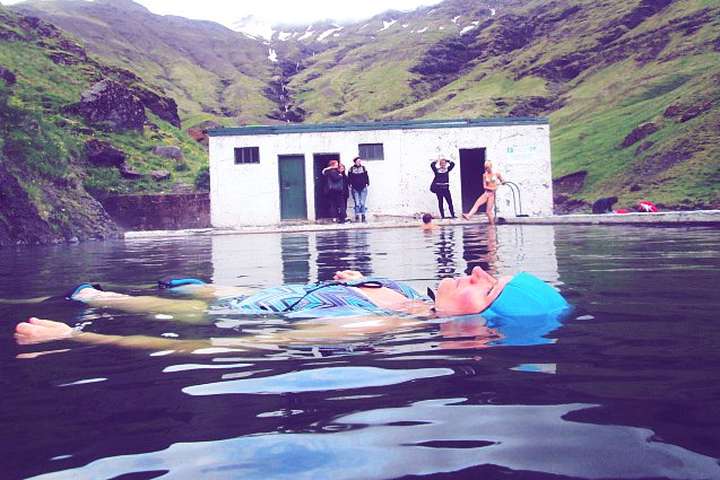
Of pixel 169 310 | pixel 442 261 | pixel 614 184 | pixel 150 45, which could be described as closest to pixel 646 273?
pixel 442 261

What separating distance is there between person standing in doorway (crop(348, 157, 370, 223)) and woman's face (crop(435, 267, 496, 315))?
16.6 meters

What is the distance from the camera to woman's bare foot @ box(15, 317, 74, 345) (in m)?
3.78

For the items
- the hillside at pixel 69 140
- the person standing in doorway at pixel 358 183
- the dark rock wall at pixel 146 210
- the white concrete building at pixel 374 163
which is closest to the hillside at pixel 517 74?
the white concrete building at pixel 374 163

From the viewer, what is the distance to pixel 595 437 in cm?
181

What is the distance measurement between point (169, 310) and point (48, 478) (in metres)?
3.11

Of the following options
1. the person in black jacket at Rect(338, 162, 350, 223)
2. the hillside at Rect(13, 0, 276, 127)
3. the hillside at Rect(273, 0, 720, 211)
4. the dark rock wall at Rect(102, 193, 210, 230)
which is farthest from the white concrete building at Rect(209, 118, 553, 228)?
the hillside at Rect(13, 0, 276, 127)

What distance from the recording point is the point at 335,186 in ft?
68.8

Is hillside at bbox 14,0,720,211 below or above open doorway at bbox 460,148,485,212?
above

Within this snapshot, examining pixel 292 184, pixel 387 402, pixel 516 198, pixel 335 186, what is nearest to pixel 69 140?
pixel 292 184

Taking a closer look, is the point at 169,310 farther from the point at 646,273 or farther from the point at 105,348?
the point at 646,273

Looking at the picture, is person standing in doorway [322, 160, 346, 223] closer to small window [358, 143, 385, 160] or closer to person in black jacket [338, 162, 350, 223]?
person in black jacket [338, 162, 350, 223]

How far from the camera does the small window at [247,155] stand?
75.1 ft

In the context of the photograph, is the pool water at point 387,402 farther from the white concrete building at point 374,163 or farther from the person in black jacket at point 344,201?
the white concrete building at point 374,163

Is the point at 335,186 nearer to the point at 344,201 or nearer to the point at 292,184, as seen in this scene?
the point at 344,201
